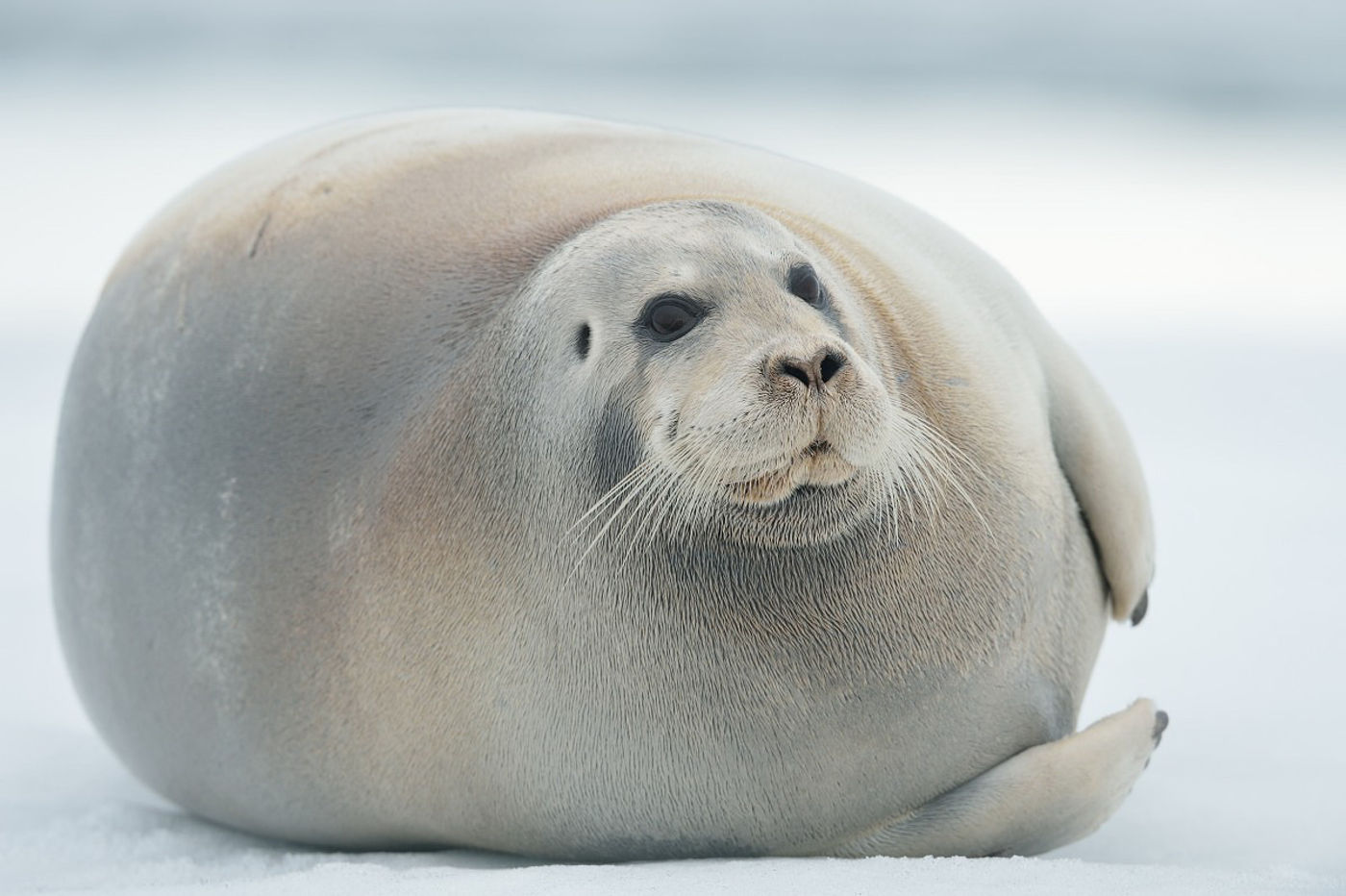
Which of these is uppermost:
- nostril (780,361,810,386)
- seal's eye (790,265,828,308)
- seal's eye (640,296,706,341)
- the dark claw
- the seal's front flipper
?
seal's eye (790,265,828,308)

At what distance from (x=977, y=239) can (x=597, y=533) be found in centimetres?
591

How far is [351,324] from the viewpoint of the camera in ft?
9.07

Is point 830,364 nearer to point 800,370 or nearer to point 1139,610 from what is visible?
point 800,370

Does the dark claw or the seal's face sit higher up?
the seal's face

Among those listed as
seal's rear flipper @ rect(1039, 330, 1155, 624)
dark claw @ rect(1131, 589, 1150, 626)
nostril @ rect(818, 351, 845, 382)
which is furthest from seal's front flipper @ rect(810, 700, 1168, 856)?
nostril @ rect(818, 351, 845, 382)

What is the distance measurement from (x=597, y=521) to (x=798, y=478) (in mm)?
315

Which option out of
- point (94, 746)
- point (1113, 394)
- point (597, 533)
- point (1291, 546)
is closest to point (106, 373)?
point (94, 746)

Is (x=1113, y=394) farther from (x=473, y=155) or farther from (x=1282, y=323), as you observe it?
(x=473, y=155)

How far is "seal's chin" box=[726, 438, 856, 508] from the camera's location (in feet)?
7.07

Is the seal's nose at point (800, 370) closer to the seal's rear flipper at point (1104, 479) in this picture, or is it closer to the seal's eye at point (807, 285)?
the seal's eye at point (807, 285)

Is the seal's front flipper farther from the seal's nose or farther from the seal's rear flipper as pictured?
the seal's nose

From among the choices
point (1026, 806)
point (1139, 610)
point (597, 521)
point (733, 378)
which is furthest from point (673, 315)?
point (1139, 610)

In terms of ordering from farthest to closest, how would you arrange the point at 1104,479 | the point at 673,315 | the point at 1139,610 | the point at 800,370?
the point at 1139,610 < the point at 1104,479 < the point at 673,315 < the point at 800,370

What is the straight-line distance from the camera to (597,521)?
7.79 feet
